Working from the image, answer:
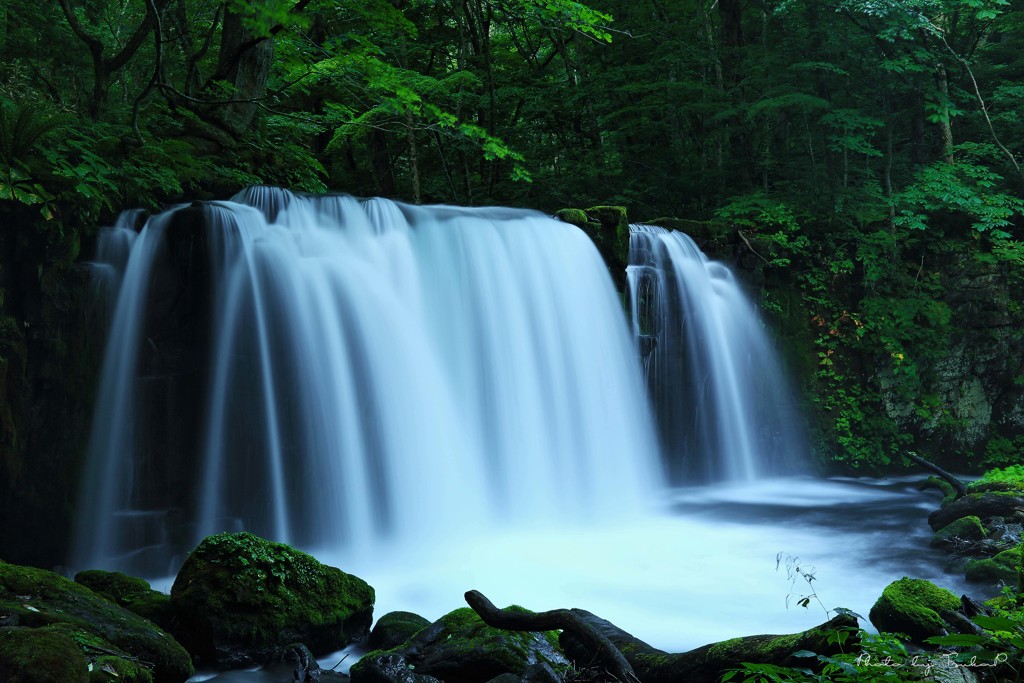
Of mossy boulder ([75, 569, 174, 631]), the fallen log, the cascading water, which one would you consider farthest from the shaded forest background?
the fallen log

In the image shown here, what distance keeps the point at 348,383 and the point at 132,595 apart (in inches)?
126

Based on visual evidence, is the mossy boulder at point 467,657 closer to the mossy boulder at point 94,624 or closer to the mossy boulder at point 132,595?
the mossy boulder at point 94,624

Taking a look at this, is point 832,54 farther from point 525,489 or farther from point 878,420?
point 525,489

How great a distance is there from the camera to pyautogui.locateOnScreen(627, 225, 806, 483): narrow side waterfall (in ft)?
36.8

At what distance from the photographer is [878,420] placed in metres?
12.4

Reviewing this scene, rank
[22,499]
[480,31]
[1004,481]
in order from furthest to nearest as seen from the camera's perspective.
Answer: [480,31]
[1004,481]
[22,499]

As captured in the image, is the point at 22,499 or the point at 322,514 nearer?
the point at 22,499

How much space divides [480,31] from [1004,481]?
1157 cm

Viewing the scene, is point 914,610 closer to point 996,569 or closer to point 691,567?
point 996,569

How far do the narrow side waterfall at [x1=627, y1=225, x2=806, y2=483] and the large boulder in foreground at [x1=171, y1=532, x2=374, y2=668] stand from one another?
21.6ft

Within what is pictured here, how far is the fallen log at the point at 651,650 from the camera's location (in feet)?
11.6

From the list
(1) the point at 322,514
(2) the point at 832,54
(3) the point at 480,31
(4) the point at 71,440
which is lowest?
(1) the point at 322,514

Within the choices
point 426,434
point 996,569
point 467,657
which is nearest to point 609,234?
point 426,434

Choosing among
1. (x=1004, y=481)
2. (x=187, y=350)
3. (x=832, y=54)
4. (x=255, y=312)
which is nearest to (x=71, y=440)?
(x=187, y=350)
